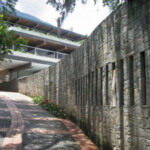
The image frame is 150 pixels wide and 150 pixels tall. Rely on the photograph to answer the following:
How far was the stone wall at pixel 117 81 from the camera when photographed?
4.72 m

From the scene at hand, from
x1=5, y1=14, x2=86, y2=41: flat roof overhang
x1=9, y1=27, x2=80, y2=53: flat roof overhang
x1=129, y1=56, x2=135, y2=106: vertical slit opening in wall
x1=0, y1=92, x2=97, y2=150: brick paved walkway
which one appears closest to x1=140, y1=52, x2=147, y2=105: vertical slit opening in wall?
x1=129, y1=56, x2=135, y2=106: vertical slit opening in wall

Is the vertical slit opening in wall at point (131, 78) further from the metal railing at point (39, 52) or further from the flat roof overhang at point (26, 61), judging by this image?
the metal railing at point (39, 52)

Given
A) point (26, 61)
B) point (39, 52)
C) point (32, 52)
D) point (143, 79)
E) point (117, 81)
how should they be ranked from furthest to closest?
point (39, 52) < point (32, 52) < point (26, 61) < point (117, 81) < point (143, 79)

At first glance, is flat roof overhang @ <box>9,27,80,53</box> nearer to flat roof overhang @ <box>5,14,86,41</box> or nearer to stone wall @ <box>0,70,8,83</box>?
flat roof overhang @ <box>5,14,86,41</box>

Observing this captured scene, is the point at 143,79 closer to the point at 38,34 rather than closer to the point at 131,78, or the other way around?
the point at 131,78

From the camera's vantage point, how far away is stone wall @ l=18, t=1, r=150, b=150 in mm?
4723

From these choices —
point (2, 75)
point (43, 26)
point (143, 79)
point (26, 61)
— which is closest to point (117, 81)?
point (143, 79)

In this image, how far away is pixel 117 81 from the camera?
18.7 feet

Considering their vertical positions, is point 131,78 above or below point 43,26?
below

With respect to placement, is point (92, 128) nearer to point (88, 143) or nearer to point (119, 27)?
point (88, 143)

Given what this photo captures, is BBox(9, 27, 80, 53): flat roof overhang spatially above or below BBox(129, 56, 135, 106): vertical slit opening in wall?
above

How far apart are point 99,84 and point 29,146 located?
2631 millimetres

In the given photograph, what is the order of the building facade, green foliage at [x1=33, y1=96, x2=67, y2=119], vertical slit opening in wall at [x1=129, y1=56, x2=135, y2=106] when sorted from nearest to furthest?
vertical slit opening in wall at [x1=129, y1=56, x2=135, y2=106] < green foliage at [x1=33, y1=96, x2=67, y2=119] < the building facade

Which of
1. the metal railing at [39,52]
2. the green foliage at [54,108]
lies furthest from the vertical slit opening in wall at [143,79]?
the metal railing at [39,52]
